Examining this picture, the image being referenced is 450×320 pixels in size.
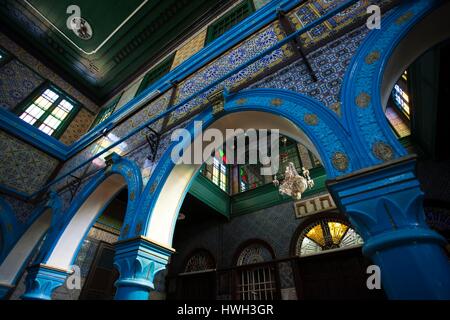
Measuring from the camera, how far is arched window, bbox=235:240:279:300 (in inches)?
225

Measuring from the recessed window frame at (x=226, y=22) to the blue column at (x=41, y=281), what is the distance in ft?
17.6

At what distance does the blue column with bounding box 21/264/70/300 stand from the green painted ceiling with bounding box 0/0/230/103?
5.94m

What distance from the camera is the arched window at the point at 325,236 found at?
532 cm

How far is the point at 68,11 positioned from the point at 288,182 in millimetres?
7187

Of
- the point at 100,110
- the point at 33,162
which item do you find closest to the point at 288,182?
the point at 33,162

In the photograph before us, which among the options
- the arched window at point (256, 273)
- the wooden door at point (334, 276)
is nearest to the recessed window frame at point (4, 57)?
the arched window at point (256, 273)

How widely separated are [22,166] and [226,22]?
604 centimetres

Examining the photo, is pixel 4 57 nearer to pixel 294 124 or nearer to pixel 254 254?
pixel 294 124

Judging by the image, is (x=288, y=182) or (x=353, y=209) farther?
(x=288, y=182)

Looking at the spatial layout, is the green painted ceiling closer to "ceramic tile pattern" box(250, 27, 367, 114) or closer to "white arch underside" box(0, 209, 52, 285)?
"ceramic tile pattern" box(250, 27, 367, 114)

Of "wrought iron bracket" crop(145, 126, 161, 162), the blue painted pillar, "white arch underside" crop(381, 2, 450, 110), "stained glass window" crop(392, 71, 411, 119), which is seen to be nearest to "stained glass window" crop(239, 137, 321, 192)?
"stained glass window" crop(392, 71, 411, 119)

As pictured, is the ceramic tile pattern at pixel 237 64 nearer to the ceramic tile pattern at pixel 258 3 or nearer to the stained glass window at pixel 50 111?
the ceramic tile pattern at pixel 258 3

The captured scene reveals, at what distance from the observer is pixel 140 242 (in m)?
2.70

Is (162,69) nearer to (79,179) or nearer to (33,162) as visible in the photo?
(79,179)
